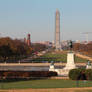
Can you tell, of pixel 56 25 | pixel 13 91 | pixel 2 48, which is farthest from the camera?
pixel 56 25

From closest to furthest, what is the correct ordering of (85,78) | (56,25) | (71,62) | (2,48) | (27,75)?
1. (85,78)
2. (27,75)
3. (71,62)
4. (2,48)
5. (56,25)

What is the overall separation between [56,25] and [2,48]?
9901cm

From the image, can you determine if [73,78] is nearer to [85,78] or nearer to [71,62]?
[85,78]

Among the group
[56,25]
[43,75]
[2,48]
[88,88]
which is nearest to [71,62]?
[43,75]

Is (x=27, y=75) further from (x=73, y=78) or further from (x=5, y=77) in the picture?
(x=73, y=78)

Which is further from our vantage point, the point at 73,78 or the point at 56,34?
the point at 56,34

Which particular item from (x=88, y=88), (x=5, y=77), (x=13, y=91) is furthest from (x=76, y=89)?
A: (x=5, y=77)

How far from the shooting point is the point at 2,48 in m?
58.1

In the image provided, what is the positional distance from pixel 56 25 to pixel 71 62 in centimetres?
12467

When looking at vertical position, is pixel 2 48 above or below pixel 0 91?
above

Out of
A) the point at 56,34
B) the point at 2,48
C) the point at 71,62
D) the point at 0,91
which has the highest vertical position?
the point at 56,34

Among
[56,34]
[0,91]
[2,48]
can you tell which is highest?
[56,34]

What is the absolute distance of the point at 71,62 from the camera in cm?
3131

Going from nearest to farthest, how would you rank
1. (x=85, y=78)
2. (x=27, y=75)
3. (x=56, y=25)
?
1. (x=85, y=78)
2. (x=27, y=75)
3. (x=56, y=25)
